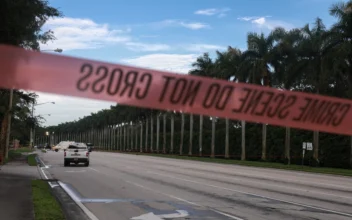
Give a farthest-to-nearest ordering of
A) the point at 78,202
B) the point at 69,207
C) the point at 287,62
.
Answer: the point at 287,62
the point at 78,202
the point at 69,207

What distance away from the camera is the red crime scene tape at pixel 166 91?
4027 millimetres

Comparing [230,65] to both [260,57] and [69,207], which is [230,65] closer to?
[260,57]

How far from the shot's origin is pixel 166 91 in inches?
174

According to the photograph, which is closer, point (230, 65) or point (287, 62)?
point (287, 62)

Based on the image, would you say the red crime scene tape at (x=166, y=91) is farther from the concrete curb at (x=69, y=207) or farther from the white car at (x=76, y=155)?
the white car at (x=76, y=155)

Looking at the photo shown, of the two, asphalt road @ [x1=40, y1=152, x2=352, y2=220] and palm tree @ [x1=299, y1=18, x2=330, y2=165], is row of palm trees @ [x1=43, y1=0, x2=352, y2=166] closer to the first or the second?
palm tree @ [x1=299, y1=18, x2=330, y2=165]

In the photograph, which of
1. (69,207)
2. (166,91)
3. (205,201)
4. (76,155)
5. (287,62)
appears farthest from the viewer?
(287,62)

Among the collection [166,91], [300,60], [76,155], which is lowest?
[76,155]

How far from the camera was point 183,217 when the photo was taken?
10.9 meters

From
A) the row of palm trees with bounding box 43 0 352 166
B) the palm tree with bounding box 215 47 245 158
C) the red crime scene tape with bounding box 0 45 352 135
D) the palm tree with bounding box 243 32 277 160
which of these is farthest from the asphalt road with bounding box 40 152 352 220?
the palm tree with bounding box 215 47 245 158

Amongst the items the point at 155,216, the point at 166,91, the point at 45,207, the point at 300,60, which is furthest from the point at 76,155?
the point at 166,91

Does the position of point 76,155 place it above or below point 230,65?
below

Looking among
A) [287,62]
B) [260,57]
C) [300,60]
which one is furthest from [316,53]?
[260,57]

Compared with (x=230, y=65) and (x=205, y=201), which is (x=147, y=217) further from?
(x=230, y=65)
